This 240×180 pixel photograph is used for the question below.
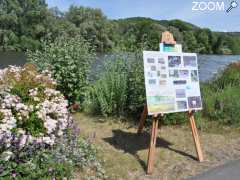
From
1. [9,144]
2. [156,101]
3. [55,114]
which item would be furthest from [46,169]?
[156,101]

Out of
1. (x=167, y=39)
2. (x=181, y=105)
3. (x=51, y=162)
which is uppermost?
(x=167, y=39)

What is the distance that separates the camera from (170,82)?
19.3 feet

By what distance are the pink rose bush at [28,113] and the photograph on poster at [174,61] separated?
1716mm

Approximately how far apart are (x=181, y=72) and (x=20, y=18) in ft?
193

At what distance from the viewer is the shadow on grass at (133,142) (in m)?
6.35

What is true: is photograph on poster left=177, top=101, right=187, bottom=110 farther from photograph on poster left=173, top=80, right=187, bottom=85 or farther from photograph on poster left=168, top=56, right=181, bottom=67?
photograph on poster left=168, top=56, right=181, bottom=67

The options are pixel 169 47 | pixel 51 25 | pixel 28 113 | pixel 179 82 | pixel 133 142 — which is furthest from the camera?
pixel 51 25

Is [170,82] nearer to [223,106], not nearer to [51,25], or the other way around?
[223,106]

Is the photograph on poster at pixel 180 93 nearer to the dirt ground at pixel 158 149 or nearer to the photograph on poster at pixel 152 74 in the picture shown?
the photograph on poster at pixel 152 74

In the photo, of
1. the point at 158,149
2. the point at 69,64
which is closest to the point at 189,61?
the point at 158,149

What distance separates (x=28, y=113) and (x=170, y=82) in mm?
2180

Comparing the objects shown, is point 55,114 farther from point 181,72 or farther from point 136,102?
point 136,102

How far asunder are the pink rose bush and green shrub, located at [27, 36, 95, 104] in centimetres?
270

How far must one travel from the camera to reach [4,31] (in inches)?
2189
